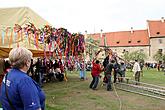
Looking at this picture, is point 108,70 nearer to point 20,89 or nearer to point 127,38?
point 20,89

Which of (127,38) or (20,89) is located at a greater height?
(127,38)

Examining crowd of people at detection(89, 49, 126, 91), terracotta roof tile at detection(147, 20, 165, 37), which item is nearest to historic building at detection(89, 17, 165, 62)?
terracotta roof tile at detection(147, 20, 165, 37)

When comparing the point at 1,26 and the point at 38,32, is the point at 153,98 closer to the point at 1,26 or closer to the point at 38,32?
the point at 38,32

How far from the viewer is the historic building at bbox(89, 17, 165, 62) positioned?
80500mm

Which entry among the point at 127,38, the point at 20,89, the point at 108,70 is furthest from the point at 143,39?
the point at 20,89

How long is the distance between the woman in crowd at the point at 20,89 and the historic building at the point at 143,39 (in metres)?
75.5

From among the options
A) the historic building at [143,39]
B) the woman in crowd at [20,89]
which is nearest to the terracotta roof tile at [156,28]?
the historic building at [143,39]

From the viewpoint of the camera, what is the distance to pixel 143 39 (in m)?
82.7

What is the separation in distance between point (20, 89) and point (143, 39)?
267 feet

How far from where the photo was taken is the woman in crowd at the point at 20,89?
117 inches

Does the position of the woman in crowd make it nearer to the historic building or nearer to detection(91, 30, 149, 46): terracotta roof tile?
the historic building

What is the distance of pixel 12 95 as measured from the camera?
303 cm

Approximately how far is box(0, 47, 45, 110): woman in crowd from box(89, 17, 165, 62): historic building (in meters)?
75.5

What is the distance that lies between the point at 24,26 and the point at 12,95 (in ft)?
34.3
